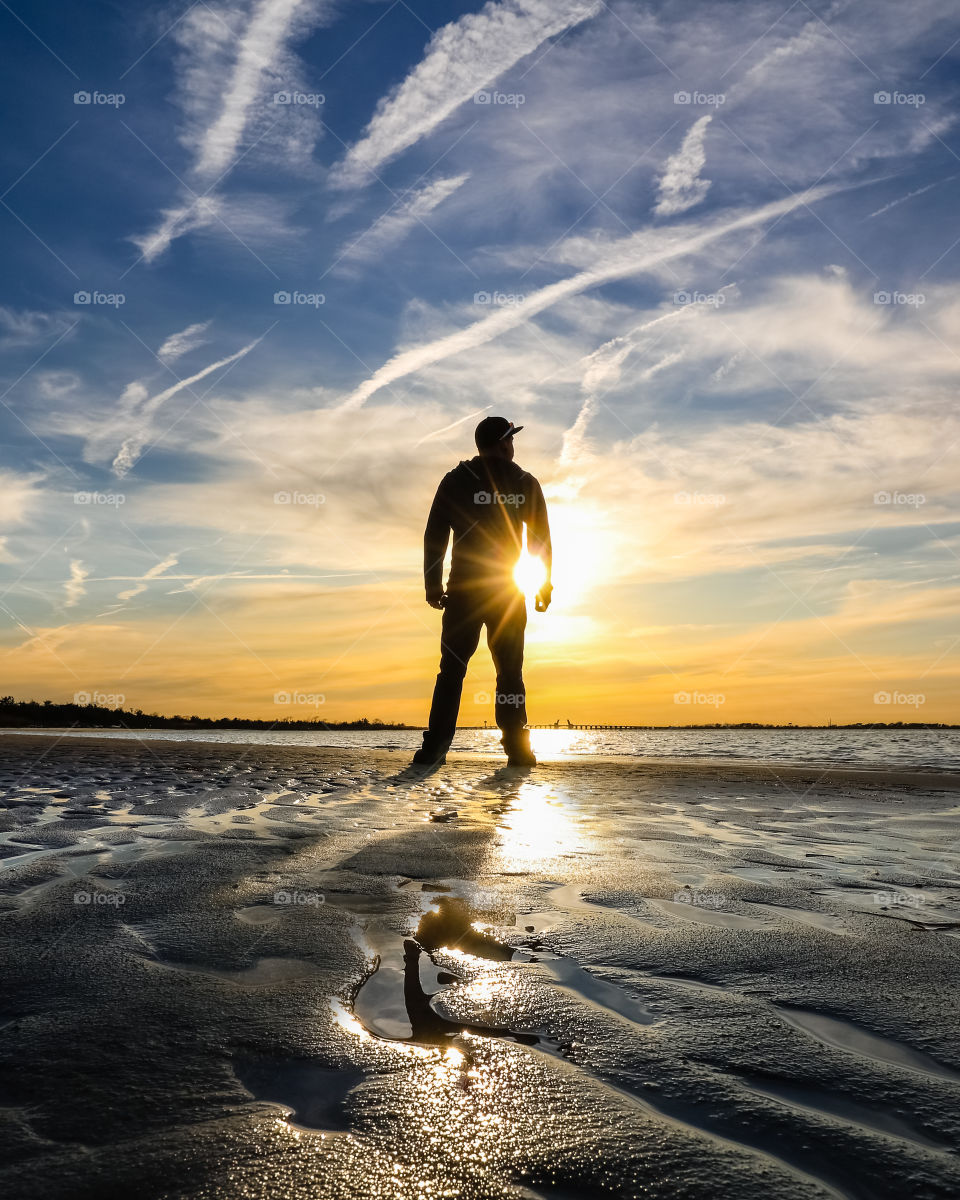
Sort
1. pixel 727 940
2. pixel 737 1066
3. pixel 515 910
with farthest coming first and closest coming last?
pixel 515 910, pixel 727 940, pixel 737 1066

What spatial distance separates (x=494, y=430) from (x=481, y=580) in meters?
1.65

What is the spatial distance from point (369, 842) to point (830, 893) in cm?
213

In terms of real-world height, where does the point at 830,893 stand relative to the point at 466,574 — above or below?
below

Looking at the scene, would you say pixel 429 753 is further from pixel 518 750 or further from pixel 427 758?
pixel 518 750

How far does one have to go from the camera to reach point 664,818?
5.31 meters

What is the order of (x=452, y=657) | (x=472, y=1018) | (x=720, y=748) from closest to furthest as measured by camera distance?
(x=472, y=1018), (x=452, y=657), (x=720, y=748)

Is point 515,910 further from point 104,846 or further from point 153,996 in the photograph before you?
point 104,846

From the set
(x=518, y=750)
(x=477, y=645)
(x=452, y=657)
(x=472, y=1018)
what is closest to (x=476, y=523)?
(x=477, y=645)

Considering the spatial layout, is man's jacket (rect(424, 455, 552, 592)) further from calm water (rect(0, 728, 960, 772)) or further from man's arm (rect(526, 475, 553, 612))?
calm water (rect(0, 728, 960, 772))

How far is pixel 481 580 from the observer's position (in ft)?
28.8

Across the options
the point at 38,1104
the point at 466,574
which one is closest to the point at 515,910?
the point at 38,1104

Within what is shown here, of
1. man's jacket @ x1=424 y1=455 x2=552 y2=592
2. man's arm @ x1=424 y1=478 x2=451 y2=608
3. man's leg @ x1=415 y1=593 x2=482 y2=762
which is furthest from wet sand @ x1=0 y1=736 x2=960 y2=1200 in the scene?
man's jacket @ x1=424 y1=455 x2=552 y2=592

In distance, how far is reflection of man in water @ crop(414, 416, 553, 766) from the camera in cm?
872

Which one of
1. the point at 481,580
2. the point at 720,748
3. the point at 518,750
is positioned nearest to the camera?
the point at 481,580
